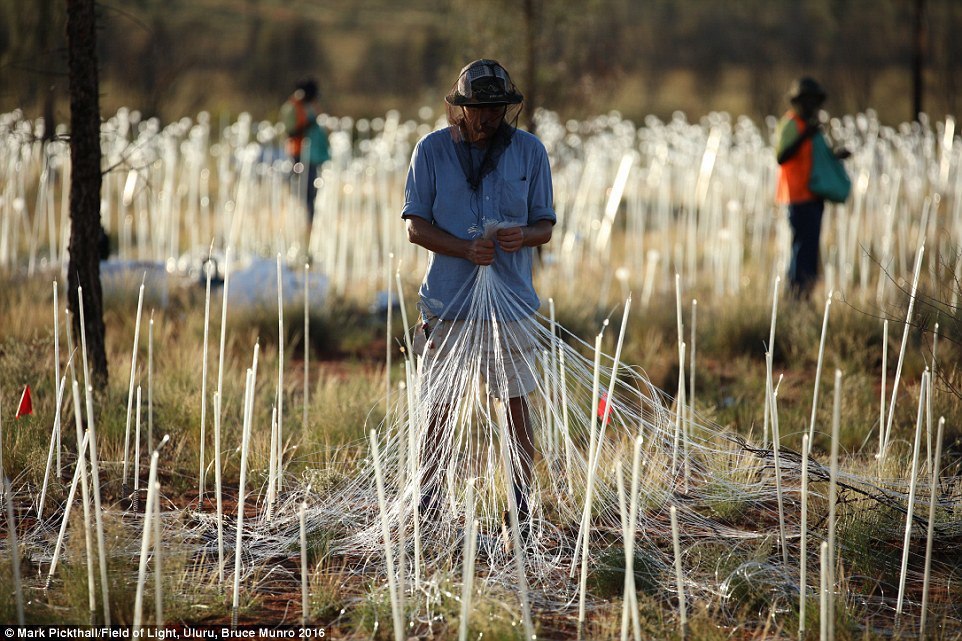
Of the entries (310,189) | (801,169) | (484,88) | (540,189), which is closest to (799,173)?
(801,169)

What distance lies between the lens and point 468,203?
118 inches

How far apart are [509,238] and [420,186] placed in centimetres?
32

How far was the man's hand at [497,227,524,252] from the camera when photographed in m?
2.91

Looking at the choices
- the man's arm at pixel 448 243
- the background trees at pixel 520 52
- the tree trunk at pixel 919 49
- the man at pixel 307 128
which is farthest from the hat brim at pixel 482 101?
the tree trunk at pixel 919 49

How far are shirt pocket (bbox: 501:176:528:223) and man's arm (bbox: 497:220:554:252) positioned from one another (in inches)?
2.3

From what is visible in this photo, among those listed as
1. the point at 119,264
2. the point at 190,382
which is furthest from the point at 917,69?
the point at 190,382

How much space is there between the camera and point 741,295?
6422 mm

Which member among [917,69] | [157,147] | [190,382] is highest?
[917,69]

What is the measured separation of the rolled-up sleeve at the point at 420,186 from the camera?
3.00 m

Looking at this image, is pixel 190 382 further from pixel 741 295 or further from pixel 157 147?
pixel 157 147

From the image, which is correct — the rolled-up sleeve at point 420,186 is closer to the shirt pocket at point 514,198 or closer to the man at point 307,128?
the shirt pocket at point 514,198

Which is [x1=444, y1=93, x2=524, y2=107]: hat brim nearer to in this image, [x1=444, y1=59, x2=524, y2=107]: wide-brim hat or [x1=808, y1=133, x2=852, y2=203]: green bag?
[x1=444, y1=59, x2=524, y2=107]: wide-brim hat

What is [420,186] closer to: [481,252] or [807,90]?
[481,252]

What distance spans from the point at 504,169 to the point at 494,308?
413 millimetres
